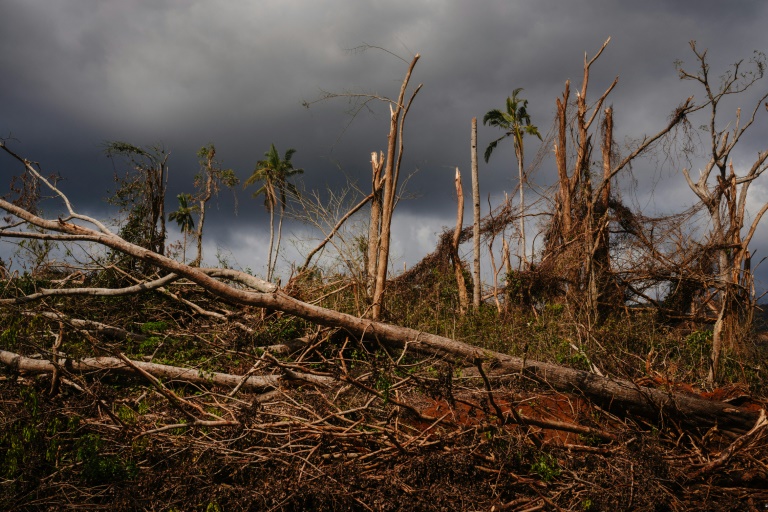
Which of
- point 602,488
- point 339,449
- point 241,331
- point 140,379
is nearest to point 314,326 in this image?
point 241,331

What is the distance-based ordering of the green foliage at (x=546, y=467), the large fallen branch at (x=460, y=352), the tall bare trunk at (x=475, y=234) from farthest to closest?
the tall bare trunk at (x=475, y=234) < the large fallen branch at (x=460, y=352) < the green foliage at (x=546, y=467)

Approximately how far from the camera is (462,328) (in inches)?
434

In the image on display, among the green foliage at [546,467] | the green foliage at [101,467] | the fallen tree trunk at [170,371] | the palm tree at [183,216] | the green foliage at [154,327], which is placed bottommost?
the green foliage at [101,467]

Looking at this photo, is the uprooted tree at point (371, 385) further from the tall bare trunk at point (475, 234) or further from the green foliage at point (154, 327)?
the tall bare trunk at point (475, 234)

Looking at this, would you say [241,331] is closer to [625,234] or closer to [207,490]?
[207,490]

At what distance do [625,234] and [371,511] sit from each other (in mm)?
11363

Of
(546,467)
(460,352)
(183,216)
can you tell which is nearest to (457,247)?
(460,352)

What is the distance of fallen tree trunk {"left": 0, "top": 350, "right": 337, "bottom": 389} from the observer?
6012 mm

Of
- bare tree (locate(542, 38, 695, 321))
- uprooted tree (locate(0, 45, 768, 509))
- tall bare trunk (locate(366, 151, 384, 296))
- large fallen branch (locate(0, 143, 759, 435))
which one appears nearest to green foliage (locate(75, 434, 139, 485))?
uprooted tree (locate(0, 45, 768, 509))

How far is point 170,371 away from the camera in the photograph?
641 cm

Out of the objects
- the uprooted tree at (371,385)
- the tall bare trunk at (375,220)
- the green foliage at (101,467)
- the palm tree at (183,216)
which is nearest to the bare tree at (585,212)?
the uprooted tree at (371,385)

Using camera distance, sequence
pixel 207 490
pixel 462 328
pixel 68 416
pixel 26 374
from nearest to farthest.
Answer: pixel 207 490 → pixel 68 416 → pixel 26 374 → pixel 462 328

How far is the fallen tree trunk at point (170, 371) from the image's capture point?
601 centimetres

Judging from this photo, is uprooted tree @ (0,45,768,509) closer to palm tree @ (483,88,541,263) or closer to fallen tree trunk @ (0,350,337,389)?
fallen tree trunk @ (0,350,337,389)
